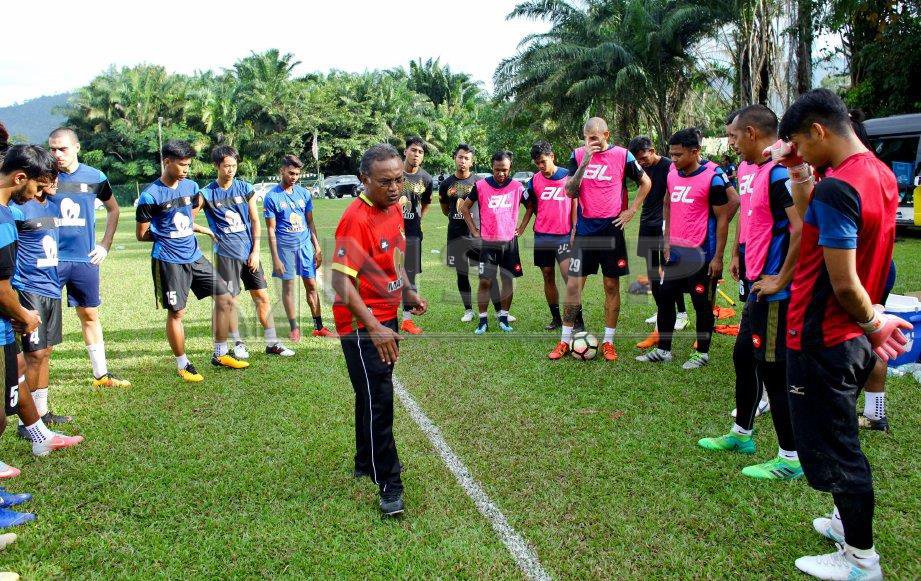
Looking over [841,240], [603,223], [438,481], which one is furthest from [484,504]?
[603,223]

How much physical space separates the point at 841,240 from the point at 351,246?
7.88ft

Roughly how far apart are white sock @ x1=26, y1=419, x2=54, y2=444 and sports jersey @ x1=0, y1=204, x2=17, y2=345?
1.18m

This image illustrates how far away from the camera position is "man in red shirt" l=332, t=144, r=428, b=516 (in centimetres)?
362

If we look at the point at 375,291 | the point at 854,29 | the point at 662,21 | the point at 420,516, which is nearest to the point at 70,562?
the point at 420,516

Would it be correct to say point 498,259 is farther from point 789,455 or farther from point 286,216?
point 789,455

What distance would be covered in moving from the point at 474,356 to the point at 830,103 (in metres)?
4.83

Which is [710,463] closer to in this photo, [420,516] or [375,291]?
[420,516]

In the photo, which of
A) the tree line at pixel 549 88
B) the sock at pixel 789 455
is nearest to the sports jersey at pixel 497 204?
the sock at pixel 789 455

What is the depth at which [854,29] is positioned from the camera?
20547mm

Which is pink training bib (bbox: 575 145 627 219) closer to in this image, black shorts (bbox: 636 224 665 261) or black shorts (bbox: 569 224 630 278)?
black shorts (bbox: 569 224 630 278)

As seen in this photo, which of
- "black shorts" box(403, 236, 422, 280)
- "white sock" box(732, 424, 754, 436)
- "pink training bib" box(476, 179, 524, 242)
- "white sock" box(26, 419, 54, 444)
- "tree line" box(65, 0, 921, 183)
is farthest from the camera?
"tree line" box(65, 0, 921, 183)

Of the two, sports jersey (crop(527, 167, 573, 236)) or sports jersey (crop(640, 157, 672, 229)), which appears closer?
sports jersey (crop(527, 167, 573, 236))

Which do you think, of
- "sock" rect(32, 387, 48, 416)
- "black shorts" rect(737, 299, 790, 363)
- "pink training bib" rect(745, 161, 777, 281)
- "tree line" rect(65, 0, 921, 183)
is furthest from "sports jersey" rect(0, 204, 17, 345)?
"tree line" rect(65, 0, 921, 183)

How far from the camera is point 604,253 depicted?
6723 mm
